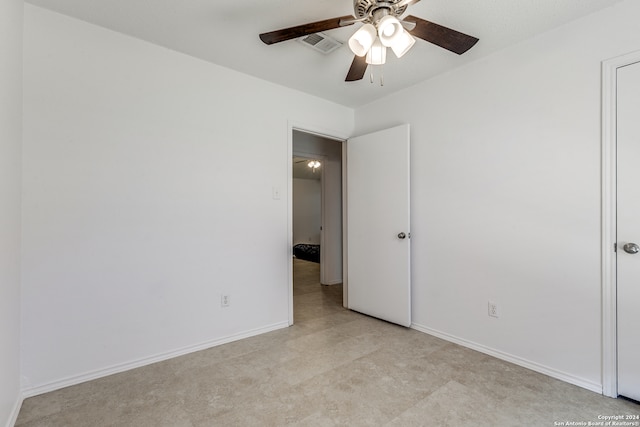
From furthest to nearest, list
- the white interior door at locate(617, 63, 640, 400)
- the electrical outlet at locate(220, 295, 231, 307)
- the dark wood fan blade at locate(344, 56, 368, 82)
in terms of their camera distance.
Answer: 1. the electrical outlet at locate(220, 295, 231, 307)
2. the dark wood fan blade at locate(344, 56, 368, 82)
3. the white interior door at locate(617, 63, 640, 400)

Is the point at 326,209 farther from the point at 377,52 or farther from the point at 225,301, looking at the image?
the point at 377,52

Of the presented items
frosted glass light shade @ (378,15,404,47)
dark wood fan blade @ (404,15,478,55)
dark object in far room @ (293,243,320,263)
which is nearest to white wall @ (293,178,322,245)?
dark object in far room @ (293,243,320,263)

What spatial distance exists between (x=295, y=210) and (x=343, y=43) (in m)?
6.71

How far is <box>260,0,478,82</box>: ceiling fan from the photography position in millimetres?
1414

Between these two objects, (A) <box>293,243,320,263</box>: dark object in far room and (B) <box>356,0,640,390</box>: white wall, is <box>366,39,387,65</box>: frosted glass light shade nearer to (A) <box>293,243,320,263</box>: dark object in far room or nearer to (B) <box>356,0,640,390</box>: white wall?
(B) <box>356,0,640,390</box>: white wall

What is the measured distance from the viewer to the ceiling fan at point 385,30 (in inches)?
55.7

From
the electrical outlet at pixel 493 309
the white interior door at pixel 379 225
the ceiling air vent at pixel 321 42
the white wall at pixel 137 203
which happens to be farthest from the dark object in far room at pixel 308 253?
the ceiling air vent at pixel 321 42

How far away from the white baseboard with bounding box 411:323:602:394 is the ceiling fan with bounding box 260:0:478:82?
2158mm

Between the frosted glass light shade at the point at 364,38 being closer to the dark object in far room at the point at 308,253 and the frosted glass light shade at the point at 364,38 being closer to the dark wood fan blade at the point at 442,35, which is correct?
the dark wood fan blade at the point at 442,35

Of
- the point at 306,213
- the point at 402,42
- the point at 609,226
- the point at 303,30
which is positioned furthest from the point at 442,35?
the point at 306,213

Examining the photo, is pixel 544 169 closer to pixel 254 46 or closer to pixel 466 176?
pixel 466 176

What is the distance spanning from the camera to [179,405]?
68.5 inches

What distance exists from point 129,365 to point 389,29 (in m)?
2.67

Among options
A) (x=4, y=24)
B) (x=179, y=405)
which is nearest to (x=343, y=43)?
(x=4, y=24)
